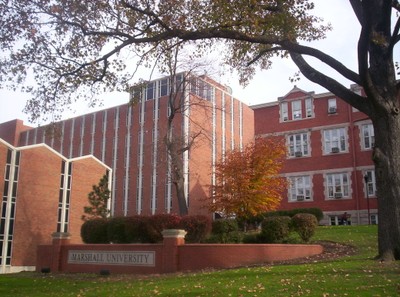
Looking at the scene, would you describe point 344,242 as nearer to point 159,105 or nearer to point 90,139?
point 159,105

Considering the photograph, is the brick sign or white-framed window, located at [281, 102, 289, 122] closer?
the brick sign

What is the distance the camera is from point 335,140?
3828 centimetres

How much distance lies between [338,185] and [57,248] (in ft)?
76.0

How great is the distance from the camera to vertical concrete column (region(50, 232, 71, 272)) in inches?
883

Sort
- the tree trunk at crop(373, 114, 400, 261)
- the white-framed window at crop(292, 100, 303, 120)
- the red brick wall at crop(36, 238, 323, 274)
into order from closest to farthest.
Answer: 1. the tree trunk at crop(373, 114, 400, 261)
2. the red brick wall at crop(36, 238, 323, 274)
3. the white-framed window at crop(292, 100, 303, 120)

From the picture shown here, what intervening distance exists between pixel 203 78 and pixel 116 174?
3065 centimetres

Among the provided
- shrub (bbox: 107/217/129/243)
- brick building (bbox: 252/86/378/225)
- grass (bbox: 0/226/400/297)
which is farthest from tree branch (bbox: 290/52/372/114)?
brick building (bbox: 252/86/378/225)

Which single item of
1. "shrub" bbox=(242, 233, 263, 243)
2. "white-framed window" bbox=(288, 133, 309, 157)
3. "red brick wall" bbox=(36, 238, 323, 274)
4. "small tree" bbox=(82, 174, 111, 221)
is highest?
"white-framed window" bbox=(288, 133, 309, 157)

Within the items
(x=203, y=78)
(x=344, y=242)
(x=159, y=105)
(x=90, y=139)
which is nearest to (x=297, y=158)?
(x=203, y=78)

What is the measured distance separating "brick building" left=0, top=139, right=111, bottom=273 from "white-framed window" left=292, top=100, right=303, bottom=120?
18.5 m

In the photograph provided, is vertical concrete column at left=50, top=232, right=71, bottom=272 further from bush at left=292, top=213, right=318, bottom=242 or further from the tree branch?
the tree branch

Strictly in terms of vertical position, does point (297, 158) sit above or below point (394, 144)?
above

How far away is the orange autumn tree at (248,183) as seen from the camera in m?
26.5

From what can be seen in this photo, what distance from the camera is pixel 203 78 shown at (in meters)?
32.1
